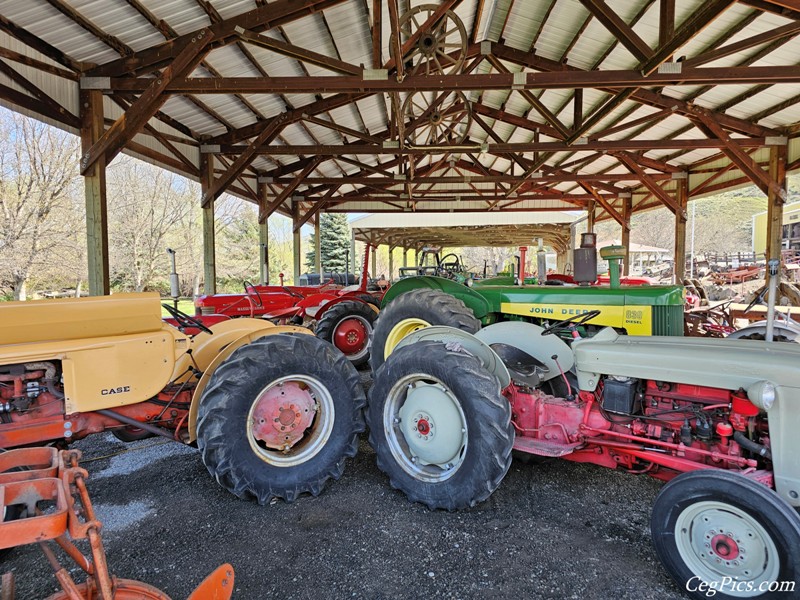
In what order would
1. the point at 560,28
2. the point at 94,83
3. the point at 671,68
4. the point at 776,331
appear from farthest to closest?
the point at 560,28 < the point at 94,83 < the point at 671,68 < the point at 776,331

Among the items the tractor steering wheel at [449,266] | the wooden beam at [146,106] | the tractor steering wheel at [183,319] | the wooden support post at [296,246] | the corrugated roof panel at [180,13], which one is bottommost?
the tractor steering wheel at [183,319]

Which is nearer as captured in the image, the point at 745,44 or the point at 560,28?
the point at 745,44

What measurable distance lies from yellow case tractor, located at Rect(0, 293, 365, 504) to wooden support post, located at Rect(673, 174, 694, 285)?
12.6 meters

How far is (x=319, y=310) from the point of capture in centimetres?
709

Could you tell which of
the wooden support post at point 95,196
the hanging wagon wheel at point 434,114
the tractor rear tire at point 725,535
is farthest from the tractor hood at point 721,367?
the wooden support post at point 95,196

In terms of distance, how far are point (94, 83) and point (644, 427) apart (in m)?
7.72

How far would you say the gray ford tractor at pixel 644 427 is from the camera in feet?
6.19

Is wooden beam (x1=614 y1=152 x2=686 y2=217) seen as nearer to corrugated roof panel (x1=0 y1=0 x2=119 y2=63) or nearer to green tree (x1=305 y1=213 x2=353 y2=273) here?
corrugated roof panel (x1=0 y1=0 x2=119 y2=63)

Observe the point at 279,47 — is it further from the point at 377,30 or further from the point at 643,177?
the point at 643,177

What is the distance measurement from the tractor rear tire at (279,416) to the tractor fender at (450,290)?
2.20 metres

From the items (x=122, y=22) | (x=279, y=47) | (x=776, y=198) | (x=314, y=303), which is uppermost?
(x=122, y=22)

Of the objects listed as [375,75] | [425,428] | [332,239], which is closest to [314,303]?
[375,75]

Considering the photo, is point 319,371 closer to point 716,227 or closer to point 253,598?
point 253,598

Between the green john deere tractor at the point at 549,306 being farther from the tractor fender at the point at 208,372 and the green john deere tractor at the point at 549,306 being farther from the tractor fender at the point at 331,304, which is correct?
the tractor fender at the point at 331,304
